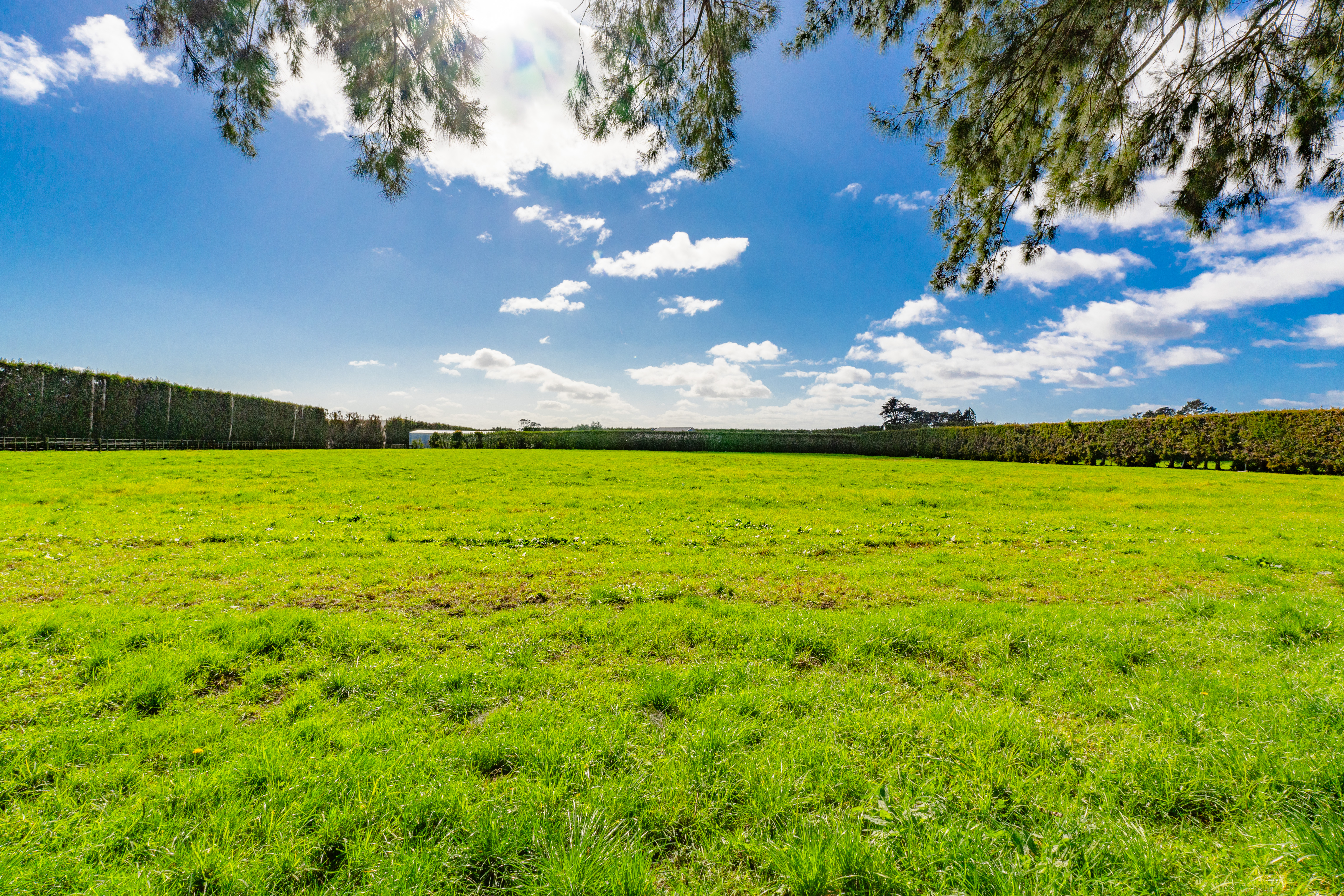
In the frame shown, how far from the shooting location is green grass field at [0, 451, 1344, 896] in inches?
73.7

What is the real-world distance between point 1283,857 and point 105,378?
3923 centimetres

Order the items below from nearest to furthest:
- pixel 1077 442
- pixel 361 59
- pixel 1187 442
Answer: pixel 361 59 < pixel 1187 442 < pixel 1077 442

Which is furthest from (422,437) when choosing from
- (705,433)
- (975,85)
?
(975,85)

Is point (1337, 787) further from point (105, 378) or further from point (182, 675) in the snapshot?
point (105, 378)

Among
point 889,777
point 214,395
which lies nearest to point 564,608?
point 889,777

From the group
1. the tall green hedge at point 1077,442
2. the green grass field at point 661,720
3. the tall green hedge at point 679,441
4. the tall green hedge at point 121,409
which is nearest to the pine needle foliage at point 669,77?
the green grass field at point 661,720

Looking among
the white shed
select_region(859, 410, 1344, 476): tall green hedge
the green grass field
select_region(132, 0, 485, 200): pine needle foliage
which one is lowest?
the green grass field

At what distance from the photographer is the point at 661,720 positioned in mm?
2877

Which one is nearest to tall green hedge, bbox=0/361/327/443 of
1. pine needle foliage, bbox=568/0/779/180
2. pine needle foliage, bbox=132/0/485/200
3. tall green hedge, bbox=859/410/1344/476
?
pine needle foliage, bbox=132/0/485/200

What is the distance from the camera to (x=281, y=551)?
6.40 m

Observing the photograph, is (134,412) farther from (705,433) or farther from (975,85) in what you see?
(975,85)

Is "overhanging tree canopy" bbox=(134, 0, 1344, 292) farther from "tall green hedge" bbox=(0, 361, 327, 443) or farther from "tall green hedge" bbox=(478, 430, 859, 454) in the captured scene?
"tall green hedge" bbox=(478, 430, 859, 454)

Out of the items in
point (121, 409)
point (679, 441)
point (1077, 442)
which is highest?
point (1077, 442)

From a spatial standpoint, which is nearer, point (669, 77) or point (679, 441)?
point (669, 77)
